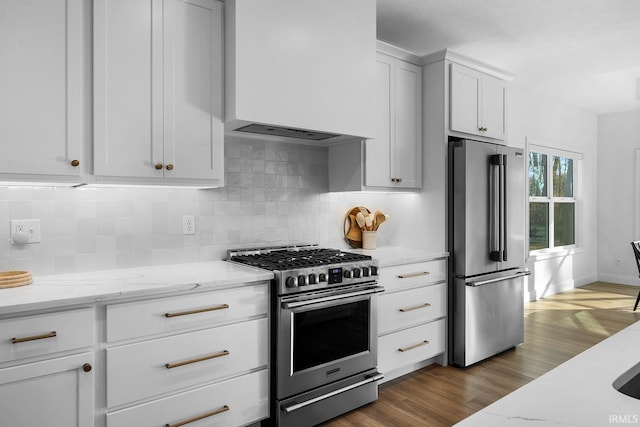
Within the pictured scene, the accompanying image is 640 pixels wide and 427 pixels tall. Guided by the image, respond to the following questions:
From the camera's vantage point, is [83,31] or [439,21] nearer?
[83,31]

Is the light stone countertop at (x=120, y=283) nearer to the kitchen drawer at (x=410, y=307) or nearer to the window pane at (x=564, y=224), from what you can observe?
the kitchen drawer at (x=410, y=307)

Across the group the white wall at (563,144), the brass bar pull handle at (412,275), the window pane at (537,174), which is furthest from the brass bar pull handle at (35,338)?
the window pane at (537,174)

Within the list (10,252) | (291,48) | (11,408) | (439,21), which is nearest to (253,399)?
(11,408)

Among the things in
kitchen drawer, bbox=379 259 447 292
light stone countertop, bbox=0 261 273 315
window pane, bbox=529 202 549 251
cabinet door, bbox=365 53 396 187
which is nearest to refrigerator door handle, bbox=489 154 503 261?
kitchen drawer, bbox=379 259 447 292

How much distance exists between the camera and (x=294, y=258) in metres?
2.67

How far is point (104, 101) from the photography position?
2.08 meters

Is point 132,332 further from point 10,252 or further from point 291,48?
point 291,48

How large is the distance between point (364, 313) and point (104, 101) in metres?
1.86

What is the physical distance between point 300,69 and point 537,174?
4517 mm

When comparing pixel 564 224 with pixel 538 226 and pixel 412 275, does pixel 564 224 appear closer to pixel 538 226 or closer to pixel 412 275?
pixel 538 226

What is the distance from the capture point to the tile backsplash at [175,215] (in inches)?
88.5

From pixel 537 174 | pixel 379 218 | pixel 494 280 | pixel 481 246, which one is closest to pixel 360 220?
pixel 379 218

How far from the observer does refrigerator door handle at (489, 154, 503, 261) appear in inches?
135

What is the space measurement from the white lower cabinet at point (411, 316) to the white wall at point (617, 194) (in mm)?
4930
